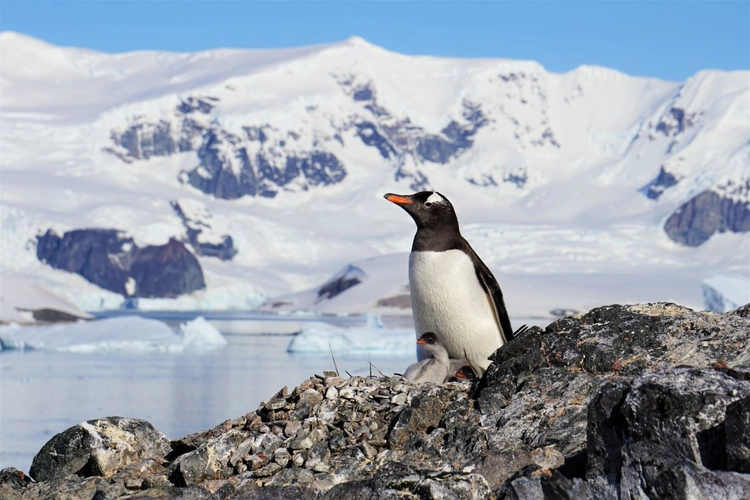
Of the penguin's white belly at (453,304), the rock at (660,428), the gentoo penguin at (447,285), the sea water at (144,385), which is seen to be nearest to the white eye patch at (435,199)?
the gentoo penguin at (447,285)

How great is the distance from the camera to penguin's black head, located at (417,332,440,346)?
802cm

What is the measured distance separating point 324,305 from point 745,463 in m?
138

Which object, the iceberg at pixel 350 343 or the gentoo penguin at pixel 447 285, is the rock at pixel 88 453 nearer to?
the gentoo penguin at pixel 447 285

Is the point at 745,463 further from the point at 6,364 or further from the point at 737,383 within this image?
the point at 6,364

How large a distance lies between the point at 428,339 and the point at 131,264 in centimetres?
18718

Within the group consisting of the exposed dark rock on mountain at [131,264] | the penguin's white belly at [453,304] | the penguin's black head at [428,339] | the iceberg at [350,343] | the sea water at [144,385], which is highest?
the exposed dark rock on mountain at [131,264]

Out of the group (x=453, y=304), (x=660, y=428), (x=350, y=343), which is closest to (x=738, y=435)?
(x=660, y=428)

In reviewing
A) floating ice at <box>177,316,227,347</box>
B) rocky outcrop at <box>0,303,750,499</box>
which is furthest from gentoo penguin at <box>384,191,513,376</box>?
floating ice at <box>177,316,227,347</box>

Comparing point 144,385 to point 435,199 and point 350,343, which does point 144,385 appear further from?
point 435,199

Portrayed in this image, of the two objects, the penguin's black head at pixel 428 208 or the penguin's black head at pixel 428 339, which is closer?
the penguin's black head at pixel 428 339

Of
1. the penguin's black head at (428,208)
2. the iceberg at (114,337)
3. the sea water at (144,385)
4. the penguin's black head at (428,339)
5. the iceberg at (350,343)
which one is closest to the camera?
the penguin's black head at (428,339)

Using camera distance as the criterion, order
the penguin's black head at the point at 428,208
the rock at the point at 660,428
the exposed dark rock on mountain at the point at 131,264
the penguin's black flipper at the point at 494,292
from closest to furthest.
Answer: the rock at the point at 660,428
the penguin's black head at the point at 428,208
the penguin's black flipper at the point at 494,292
the exposed dark rock on mountain at the point at 131,264

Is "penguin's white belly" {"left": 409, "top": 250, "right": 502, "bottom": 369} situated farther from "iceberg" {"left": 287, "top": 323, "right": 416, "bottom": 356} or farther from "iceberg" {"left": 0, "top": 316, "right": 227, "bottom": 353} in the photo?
"iceberg" {"left": 0, "top": 316, "right": 227, "bottom": 353}

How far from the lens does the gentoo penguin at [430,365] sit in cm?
747
